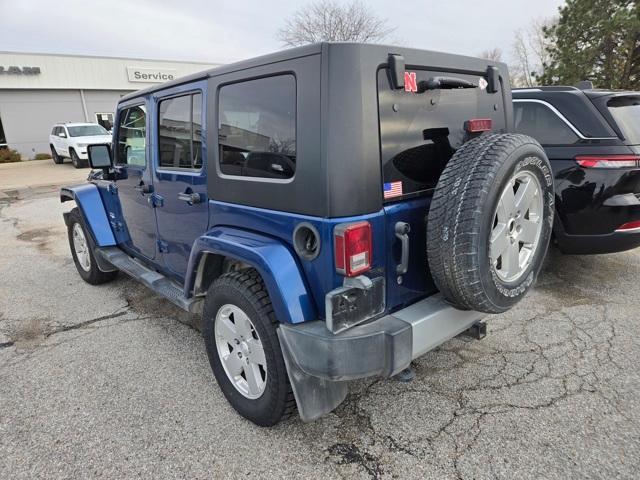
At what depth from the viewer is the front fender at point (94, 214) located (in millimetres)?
4215

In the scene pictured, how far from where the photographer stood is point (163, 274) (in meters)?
3.62

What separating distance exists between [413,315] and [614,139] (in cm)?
286

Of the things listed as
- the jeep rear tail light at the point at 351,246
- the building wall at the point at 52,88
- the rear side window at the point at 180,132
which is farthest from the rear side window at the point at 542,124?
the building wall at the point at 52,88

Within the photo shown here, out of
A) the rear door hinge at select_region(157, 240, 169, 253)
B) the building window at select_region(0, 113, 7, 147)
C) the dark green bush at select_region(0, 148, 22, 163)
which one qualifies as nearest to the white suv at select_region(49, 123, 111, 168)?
the dark green bush at select_region(0, 148, 22, 163)

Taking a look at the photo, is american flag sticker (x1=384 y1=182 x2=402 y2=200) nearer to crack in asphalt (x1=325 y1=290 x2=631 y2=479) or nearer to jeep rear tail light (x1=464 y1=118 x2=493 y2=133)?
jeep rear tail light (x1=464 y1=118 x2=493 y2=133)

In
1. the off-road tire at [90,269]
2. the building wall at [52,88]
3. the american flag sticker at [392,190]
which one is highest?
the building wall at [52,88]

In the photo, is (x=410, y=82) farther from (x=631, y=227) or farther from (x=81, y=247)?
(x=81, y=247)

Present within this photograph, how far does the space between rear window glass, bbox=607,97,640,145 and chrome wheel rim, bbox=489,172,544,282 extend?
214cm

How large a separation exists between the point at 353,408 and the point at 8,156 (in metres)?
27.0

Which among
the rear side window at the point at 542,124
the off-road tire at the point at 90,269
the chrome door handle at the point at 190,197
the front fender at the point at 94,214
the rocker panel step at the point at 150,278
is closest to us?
the chrome door handle at the point at 190,197

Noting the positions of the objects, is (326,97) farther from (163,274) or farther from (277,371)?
(163,274)

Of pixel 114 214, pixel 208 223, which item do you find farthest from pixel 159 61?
pixel 208 223

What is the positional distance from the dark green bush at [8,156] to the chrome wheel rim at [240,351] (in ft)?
86.5

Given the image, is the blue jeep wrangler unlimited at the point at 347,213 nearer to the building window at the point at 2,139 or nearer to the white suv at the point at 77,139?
the white suv at the point at 77,139
